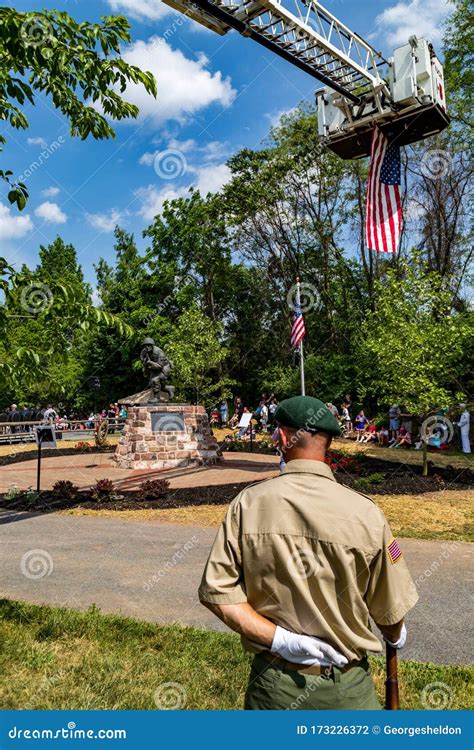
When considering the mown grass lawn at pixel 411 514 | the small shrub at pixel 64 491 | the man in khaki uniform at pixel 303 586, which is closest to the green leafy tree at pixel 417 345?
the mown grass lawn at pixel 411 514

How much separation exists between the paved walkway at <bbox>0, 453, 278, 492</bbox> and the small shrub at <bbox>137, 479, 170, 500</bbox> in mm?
1125

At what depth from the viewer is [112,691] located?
348 cm

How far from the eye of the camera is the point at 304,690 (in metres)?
1.90

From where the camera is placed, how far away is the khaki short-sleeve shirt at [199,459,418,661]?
1.93m

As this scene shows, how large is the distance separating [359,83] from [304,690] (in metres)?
12.6

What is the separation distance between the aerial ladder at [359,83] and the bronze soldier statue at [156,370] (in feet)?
25.7

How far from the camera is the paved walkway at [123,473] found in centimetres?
1323

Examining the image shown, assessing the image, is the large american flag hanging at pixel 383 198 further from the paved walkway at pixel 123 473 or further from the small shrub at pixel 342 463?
the paved walkway at pixel 123 473

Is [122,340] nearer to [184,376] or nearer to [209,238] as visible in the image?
[209,238]

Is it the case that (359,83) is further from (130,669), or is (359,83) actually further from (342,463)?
(130,669)

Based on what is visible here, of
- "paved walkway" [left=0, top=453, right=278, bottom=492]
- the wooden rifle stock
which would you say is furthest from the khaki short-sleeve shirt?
"paved walkway" [left=0, top=453, right=278, bottom=492]

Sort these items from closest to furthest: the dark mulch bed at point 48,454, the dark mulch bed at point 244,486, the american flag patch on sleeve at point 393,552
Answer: the american flag patch on sleeve at point 393,552 → the dark mulch bed at point 244,486 → the dark mulch bed at point 48,454

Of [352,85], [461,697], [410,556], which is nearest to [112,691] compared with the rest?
[461,697]

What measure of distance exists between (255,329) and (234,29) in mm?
33654
